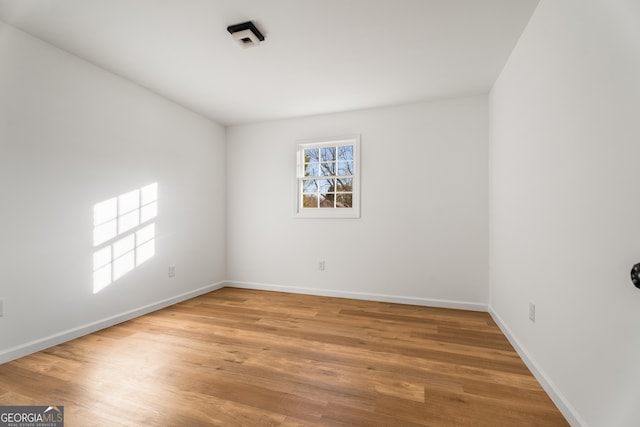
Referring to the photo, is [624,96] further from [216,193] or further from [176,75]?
[216,193]

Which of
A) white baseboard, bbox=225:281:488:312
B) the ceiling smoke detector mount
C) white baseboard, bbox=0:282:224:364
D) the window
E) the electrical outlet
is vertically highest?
the ceiling smoke detector mount

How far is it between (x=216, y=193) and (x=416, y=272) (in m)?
3.12

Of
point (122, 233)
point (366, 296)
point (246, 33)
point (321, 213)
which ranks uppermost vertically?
point (246, 33)

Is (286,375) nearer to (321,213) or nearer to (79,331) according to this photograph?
(79,331)

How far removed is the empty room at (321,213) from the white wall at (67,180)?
0.02 meters

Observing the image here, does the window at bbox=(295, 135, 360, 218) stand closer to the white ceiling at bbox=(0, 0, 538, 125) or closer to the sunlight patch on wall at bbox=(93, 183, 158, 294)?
the white ceiling at bbox=(0, 0, 538, 125)

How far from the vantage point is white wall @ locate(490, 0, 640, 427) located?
1.09m

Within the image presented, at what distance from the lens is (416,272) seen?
3541 millimetres

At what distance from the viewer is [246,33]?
2.15 metres

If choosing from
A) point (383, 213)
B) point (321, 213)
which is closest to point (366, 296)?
point (383, 213)

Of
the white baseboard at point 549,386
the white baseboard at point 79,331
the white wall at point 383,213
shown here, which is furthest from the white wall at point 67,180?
the white baseboard at point 549,386

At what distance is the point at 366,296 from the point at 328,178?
1.73 m

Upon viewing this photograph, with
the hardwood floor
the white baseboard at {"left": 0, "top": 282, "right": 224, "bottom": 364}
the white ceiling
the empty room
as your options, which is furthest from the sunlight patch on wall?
the white ceiling

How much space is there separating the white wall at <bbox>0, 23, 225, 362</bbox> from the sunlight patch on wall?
7cm
